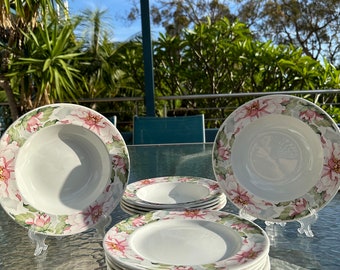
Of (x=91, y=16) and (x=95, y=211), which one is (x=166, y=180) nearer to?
(x=95, y=211)

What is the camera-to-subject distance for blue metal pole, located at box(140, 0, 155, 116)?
2535 millimetres

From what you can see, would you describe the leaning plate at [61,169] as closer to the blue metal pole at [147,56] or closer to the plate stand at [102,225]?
the plate stand at [102,225]

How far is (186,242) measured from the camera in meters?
0.48

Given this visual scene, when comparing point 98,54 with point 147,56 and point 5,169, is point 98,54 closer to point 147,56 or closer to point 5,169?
point 147,56

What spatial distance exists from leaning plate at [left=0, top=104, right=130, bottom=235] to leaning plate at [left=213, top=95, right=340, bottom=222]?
21 cm

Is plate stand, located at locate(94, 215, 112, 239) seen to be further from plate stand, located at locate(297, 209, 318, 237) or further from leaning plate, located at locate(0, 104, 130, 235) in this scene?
plate stand, located at locate(297, 209, 318, 237)

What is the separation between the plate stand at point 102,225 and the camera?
0.59 meters

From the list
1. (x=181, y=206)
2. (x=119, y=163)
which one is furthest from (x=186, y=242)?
(x=119, y=163)

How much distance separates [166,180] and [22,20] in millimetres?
2917

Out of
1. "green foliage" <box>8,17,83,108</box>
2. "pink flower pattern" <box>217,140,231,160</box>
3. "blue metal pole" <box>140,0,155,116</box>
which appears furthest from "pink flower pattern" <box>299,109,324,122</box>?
"green foliage" <box>8,17,83,108</box>

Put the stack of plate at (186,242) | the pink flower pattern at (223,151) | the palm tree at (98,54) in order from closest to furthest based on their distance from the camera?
the stack of plate at (186,242) < the pink flower pattern at (223,151) < the palm tree at (98,54)

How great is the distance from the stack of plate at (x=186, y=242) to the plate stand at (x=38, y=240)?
0.47 ft

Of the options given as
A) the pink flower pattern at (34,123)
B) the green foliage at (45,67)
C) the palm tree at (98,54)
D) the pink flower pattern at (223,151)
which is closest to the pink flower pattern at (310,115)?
the pink flower pattern at (223,151)

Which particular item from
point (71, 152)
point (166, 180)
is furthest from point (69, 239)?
point (166, 180)
